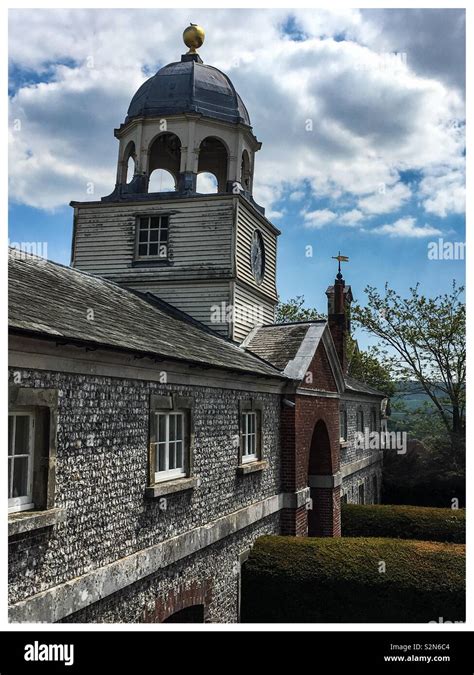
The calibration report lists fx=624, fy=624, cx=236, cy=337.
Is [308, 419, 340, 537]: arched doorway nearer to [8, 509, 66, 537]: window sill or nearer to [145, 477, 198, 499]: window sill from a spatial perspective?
[145, 477, 198, 499]: window sill

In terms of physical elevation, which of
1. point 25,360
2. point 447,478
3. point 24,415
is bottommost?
point 447,478

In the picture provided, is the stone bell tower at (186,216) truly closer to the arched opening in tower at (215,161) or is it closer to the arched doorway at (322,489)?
the arched opening in tower at (215,161)

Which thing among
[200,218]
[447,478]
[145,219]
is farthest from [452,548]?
[447,478]

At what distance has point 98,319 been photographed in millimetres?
8984

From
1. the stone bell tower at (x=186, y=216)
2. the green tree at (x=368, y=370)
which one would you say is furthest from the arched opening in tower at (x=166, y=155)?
the green tree at (x=368, y=370)

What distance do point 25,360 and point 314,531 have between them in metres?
12.9

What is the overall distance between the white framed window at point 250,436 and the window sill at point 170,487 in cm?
278

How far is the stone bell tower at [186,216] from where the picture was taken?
16578 millimetres

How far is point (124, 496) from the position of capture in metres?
7.91

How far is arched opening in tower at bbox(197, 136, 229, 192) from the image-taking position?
763 inches

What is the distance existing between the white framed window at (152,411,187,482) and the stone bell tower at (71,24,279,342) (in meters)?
6.52

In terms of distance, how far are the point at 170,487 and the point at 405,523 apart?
1158 centimetres
